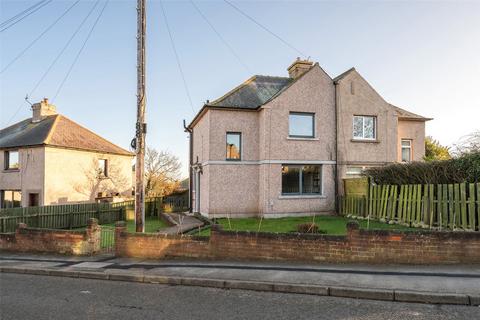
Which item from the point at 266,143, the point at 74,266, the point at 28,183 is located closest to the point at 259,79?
the point at 266,143

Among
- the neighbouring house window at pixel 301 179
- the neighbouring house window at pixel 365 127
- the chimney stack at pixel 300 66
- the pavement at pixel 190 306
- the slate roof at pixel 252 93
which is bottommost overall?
the pavement at pixel 190 306

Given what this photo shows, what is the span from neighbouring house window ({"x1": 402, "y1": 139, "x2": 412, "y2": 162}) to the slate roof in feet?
25.4

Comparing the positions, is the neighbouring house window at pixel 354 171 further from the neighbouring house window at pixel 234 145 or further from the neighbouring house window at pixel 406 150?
the neighbouring house window at pixel 234 145

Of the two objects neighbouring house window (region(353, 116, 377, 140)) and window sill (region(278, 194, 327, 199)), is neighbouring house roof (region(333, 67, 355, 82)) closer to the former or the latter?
neighbouring house window (region(353, 116, 377, 140))

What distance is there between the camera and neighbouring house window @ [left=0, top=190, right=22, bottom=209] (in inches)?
1063

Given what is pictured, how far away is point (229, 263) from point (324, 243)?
2.41 m

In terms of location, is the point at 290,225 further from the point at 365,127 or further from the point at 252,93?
the point at 252,93

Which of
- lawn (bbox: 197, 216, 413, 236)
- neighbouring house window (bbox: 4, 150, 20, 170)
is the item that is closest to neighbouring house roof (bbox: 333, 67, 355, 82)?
lawn (bbox: 197, 216, 413, 236)

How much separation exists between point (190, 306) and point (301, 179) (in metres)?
12.7

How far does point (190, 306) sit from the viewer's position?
6.32 meters

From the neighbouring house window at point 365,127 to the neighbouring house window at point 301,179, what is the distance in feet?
9.07

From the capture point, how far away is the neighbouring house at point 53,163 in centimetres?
2558

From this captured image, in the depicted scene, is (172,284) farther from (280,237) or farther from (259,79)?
(259,79)

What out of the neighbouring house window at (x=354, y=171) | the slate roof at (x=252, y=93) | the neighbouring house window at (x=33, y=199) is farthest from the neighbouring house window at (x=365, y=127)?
the neighbouring house window at (x=33, y=199)
